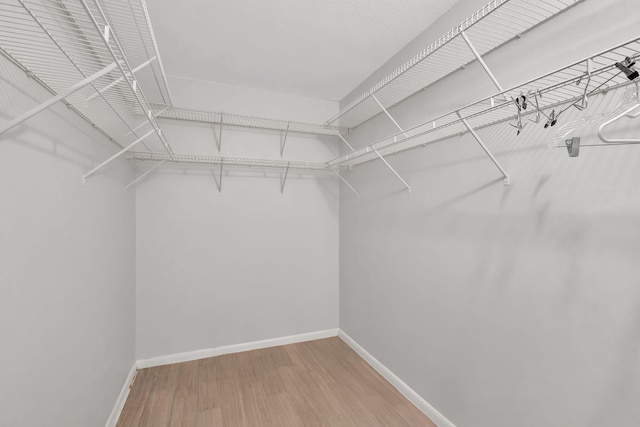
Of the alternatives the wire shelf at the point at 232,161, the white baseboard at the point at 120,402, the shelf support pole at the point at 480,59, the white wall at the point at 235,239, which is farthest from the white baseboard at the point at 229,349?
the shelf support pole at the point at 480,59

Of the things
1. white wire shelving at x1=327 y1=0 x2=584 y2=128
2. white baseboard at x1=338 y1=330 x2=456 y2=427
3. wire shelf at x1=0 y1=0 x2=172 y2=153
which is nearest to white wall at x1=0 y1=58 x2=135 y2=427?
wire shelf at x1=0 y1=0 x2=172 y2=153

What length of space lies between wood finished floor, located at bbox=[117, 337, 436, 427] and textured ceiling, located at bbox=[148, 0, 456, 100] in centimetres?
250

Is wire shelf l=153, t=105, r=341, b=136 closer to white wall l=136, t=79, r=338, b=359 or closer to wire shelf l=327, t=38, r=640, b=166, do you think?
white wall l=136, t=79, r=338, b=359

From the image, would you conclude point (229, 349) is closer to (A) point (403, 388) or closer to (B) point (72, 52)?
(A) point (403, 388)

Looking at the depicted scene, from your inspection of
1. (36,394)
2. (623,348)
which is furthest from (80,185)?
(623,348)

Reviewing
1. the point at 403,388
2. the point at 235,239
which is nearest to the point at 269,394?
the point at 403,388

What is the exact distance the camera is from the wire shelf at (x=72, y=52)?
809 mm

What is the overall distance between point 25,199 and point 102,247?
74 cm

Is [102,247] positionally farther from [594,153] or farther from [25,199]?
[594,153]

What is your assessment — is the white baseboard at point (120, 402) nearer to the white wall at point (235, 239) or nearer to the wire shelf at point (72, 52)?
the white wall at point (235, 239)

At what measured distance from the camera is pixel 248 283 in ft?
9.00

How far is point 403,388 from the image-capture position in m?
2.07

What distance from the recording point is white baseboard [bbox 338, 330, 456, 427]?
5.81ft

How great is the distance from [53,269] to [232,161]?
1584 millimetres
